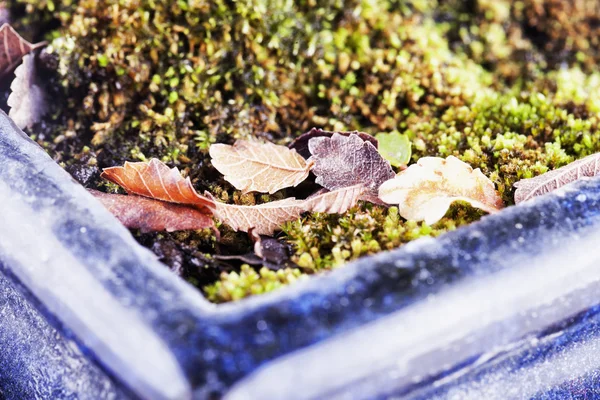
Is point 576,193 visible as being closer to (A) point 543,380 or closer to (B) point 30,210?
(A) point 543,380

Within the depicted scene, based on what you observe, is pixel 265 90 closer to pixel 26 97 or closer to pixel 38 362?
pixel 26 97

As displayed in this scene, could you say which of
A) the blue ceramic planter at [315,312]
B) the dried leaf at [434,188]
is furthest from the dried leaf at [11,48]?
the dried leaf at [434,188]

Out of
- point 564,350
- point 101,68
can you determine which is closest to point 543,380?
point 564,350

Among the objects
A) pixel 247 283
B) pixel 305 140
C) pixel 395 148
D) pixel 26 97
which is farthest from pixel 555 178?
pixel 26 97

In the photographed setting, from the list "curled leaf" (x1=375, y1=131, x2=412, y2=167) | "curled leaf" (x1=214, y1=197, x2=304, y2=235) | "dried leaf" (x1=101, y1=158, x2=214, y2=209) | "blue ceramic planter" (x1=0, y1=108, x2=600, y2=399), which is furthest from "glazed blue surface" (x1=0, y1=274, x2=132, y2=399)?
"curled leaf" (x1=375, y1=131, x2=412, y2=167)

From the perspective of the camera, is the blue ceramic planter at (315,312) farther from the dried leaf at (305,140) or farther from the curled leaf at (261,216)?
the dried leaf at (305,140)

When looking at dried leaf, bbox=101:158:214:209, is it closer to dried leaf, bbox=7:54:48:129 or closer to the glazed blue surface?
the glazed blue surface
